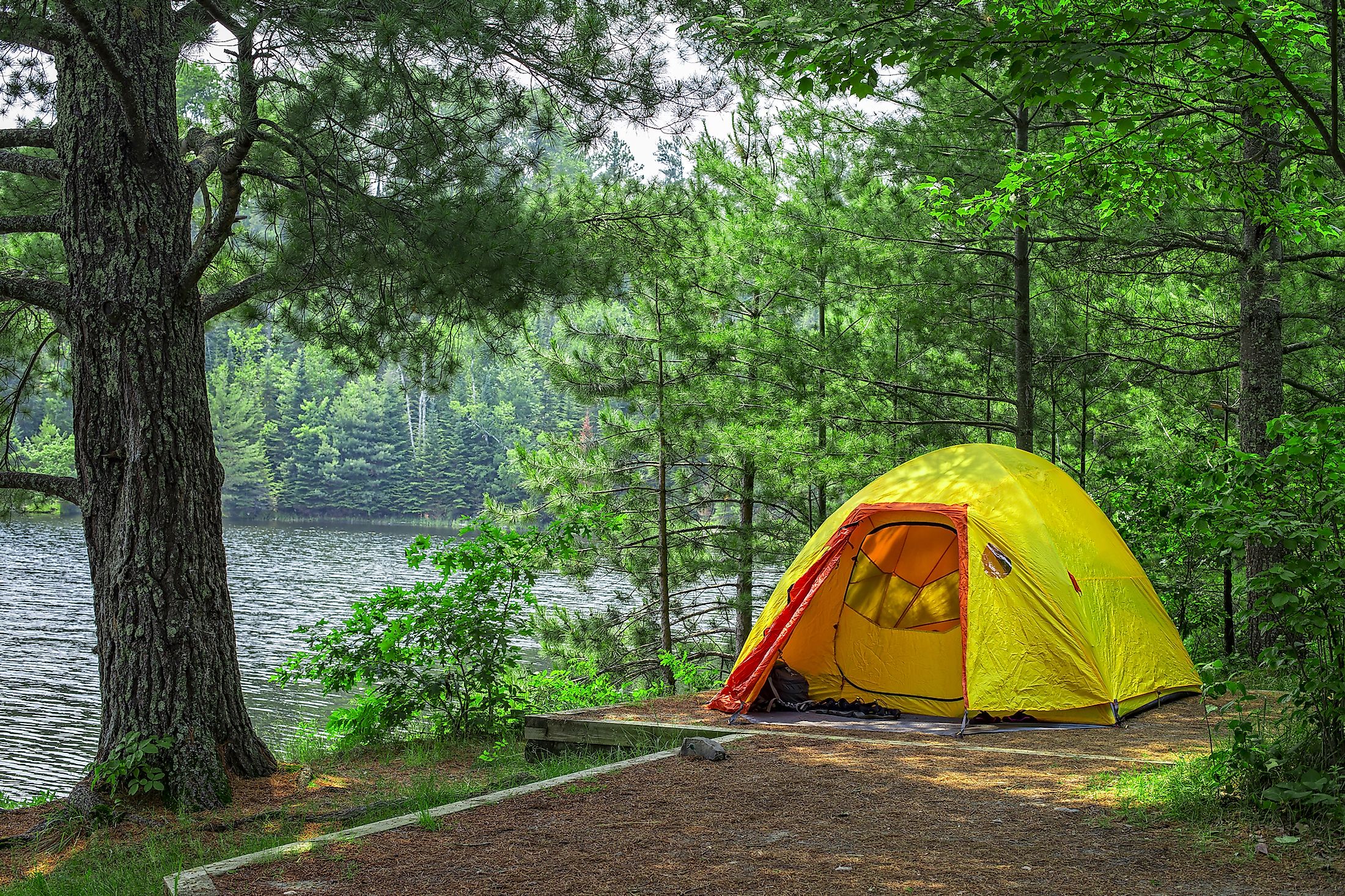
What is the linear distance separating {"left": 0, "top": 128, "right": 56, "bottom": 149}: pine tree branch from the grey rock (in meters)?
5.25

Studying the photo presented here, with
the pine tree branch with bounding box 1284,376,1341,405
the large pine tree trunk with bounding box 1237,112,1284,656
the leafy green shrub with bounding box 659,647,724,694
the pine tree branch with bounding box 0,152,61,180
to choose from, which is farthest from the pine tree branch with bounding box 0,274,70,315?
the pine tree branch with bounding box 1284,376,1341,405

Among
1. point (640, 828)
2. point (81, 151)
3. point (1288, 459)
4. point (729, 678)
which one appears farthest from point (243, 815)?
point (1288, 459)

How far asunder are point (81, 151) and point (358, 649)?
3660mm

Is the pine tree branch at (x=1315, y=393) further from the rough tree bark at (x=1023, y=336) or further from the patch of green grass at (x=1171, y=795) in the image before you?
the patch of green grass at (x=1171, y=795)

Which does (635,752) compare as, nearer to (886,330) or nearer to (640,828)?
(640,828)

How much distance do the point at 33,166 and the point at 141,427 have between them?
1750mm

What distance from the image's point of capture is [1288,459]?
362cm

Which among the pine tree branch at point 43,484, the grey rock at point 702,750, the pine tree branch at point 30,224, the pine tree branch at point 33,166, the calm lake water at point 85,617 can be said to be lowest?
the calm lake water at point 85,617

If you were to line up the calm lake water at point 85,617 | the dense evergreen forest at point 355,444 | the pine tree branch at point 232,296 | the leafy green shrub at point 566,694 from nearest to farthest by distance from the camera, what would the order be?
the pine tree branch at point 232,296
the leafy green shrub at point 566,694
the calm lake water at point 85,617
the dense evergreen forest at point 355,444

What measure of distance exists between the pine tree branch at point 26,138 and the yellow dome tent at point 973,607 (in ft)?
18.4

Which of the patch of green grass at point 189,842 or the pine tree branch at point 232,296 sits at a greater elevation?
the pine tree branch at point 232,296

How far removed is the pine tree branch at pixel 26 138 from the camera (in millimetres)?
6074

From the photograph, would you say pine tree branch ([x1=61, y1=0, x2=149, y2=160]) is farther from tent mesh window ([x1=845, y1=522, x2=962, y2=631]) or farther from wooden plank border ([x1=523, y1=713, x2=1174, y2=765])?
tent mesh window ([x1=845, y1=522, x2=962, y2=631])

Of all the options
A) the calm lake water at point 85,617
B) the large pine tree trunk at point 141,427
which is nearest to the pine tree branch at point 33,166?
the large pine tree trunk at point 141,427
